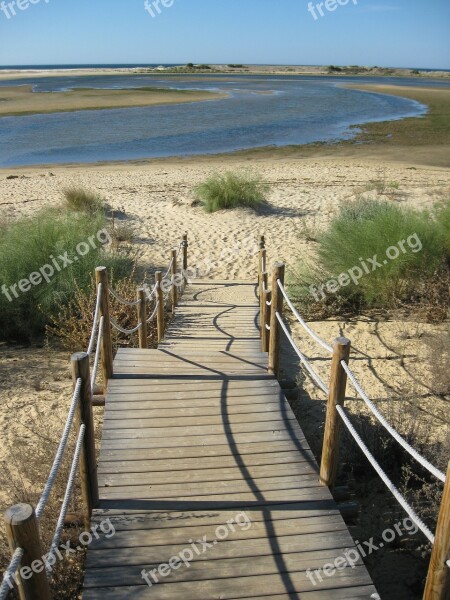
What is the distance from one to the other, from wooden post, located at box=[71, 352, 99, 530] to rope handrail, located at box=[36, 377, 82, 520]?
0.05 m

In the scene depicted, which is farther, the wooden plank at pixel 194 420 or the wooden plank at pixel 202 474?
the wooden plank at pixel 194 420

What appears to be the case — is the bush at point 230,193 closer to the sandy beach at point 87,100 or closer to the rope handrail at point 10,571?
the rope handrail at point 10,571

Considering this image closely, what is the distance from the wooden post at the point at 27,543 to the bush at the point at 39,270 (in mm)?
5416

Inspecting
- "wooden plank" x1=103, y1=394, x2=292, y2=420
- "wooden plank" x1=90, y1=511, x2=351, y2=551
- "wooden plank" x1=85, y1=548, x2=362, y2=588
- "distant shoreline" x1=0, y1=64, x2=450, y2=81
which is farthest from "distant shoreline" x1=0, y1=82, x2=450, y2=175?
"distant shoreline" x1=0, y1=64, x2=450, y2=81

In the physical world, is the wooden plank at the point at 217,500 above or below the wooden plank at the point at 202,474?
below

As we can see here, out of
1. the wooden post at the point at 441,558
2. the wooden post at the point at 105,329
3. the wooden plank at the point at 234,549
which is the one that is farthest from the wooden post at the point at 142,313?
the wooden post at the point at 441,558

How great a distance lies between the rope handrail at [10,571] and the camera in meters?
1.69

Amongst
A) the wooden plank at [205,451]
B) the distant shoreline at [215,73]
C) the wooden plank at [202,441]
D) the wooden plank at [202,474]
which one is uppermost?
the distant shoreline at [215,73]

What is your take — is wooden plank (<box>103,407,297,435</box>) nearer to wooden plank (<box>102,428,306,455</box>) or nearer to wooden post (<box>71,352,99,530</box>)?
wooden plank (<box>102,428,306,455</box>)

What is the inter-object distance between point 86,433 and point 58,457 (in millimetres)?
652

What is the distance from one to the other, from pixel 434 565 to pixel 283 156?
78.4ft

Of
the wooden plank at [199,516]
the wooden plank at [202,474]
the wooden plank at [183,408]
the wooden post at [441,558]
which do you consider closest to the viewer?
the wooden post at [441,558]

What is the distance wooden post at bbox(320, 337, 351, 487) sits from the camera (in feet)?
10.5

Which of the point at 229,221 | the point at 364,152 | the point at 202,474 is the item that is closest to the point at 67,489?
the point at 202,474
